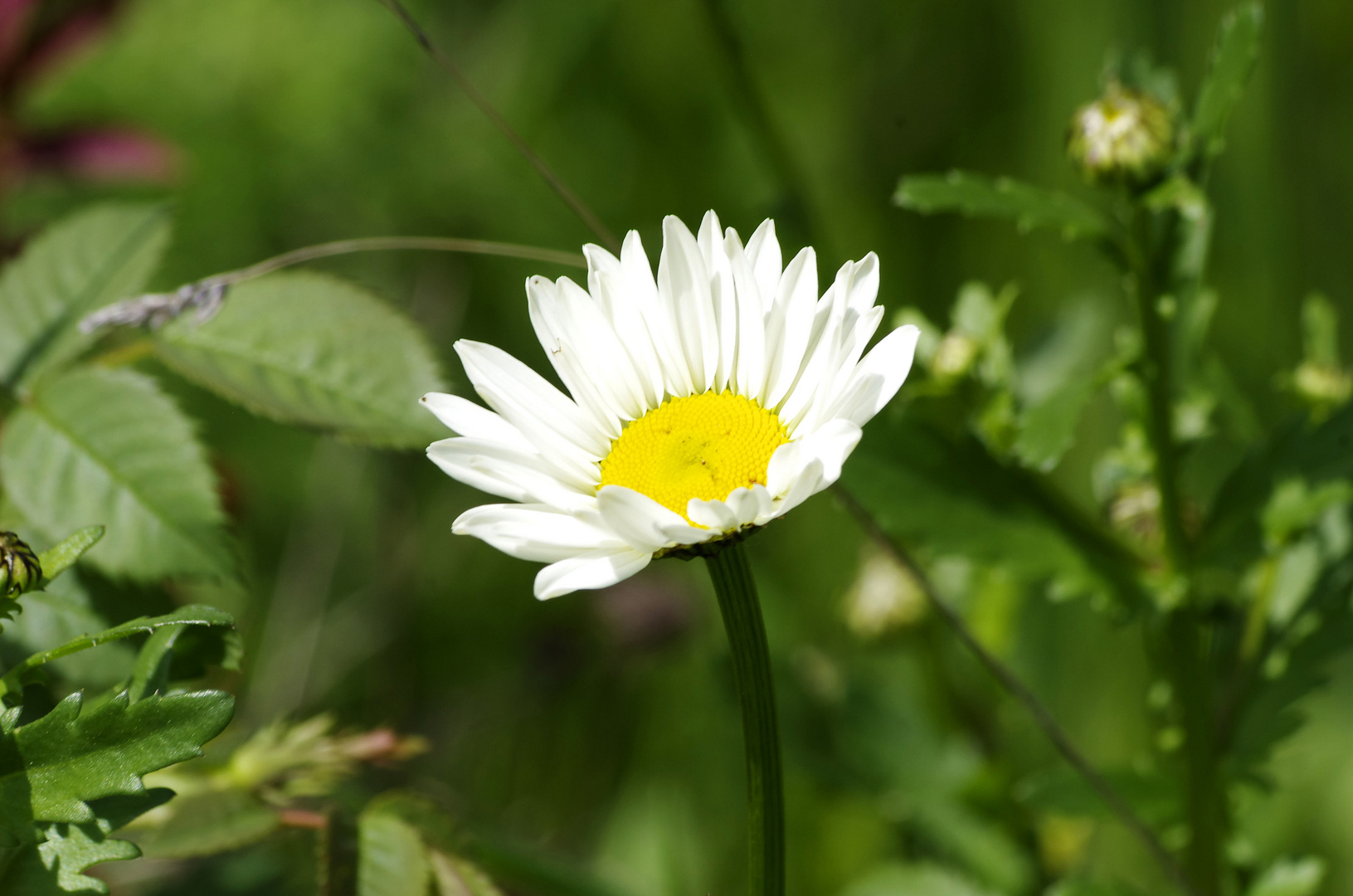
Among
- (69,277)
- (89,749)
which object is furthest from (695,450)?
(69,277)

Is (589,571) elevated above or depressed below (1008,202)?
below

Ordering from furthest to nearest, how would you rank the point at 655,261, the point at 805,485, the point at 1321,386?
1. the point at 655,261
2. the point at 1321,386
3. the point at 805,485

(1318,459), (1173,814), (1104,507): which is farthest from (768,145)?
(1173,814)

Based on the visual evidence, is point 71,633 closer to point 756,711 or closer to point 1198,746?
point 756,711

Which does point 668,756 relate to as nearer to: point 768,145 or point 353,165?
point 768,145

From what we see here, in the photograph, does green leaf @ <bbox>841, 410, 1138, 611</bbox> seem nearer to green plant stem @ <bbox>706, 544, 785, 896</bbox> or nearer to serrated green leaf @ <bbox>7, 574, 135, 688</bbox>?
green plant stem @ <bbox>706, 544, 785, 896</bbox>

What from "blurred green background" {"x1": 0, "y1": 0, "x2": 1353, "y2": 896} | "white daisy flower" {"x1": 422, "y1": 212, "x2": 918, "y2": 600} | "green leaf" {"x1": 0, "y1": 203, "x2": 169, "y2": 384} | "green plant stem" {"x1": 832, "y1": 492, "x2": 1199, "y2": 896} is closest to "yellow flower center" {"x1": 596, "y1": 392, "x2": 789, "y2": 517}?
"white daisy flower" {"x1": 422, "y1": 212, "x2": 918, "y2": 600}
